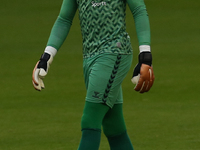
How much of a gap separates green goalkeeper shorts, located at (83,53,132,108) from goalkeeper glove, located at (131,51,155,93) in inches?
6.8

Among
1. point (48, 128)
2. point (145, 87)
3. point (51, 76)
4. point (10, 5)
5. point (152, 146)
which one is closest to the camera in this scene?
point (145, 87)

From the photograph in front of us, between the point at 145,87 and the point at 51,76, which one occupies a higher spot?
the point at 145,87

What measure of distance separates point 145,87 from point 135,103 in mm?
4568

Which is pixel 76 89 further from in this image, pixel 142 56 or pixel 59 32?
pixel 142 56

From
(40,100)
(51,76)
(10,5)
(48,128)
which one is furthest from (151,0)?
(48,128)

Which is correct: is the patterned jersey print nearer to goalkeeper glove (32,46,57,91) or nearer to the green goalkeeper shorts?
the green goalkeeper shorts

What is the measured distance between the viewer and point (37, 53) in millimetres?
13359

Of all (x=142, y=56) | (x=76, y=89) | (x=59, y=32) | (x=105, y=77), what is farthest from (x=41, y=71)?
(x=76, y=89)

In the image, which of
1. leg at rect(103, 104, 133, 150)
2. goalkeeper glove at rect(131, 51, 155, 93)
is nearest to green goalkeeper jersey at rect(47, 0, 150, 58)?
goalkeeper glove at rect(131, 51, 155, 93)

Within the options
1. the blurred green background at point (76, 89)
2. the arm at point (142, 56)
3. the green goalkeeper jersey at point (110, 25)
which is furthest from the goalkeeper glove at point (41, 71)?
the blurred green background at point (76, 89)

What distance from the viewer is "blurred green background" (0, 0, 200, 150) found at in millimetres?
7465

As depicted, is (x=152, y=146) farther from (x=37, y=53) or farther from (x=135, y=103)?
(x=37, y=53)

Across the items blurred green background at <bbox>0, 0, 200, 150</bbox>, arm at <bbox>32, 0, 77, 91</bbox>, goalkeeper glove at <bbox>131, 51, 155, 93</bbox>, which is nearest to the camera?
goalkeeper glove at <bbox>131, 51, 155, 93</bbox>

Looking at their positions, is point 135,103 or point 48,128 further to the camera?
point 135,103
